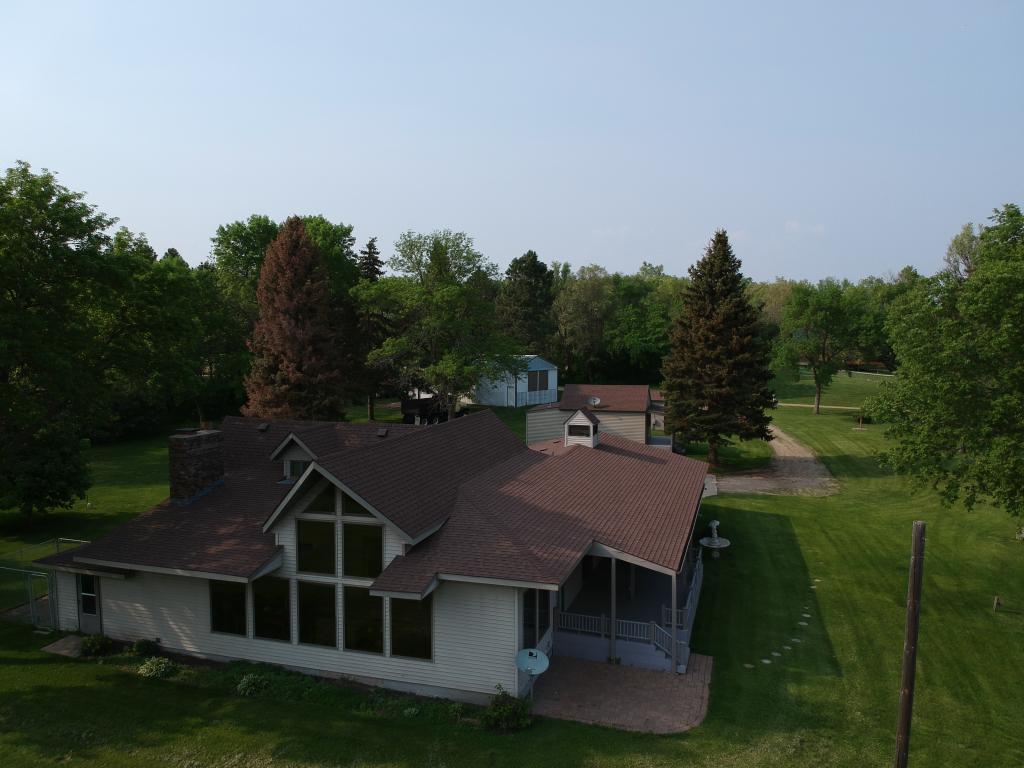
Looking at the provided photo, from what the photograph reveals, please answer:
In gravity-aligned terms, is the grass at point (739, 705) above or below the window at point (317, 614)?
below

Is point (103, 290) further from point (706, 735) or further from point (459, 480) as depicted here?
point (706, 735)

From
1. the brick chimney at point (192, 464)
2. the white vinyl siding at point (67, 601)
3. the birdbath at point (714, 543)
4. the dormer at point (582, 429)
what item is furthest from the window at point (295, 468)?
the birdbath at point (714, 543)

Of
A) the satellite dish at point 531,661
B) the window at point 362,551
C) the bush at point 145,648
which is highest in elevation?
the window at point 362,551

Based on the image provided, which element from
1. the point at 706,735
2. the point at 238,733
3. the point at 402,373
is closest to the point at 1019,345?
the point at 706,735

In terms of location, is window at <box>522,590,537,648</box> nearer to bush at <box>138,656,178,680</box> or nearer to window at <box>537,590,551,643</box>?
window at <box>537,590,551,643</box>

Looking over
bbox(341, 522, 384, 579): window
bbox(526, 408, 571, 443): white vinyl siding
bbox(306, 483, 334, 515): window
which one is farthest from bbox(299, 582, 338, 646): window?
bbox(526, 408, 571, 443): white vinyl siding

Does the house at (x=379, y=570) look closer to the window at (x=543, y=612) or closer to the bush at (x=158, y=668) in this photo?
the window at (x=543, y=612)
